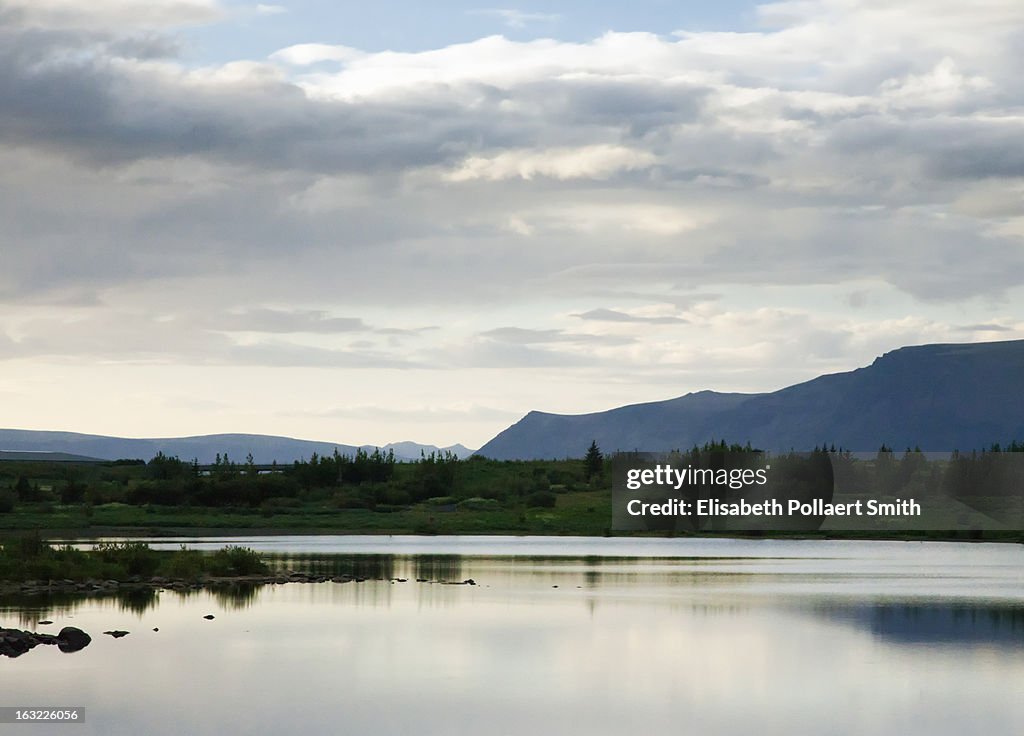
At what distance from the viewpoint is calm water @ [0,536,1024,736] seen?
27250mm

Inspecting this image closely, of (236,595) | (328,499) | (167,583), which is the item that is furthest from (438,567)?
(328,499)

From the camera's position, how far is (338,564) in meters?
70.2

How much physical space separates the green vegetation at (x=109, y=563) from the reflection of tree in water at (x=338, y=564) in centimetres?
355

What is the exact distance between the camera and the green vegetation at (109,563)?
5356 centimetres

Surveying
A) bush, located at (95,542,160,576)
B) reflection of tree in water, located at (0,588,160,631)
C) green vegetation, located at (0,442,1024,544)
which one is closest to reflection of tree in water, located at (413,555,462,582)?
bush, located at (95,542,160,576)

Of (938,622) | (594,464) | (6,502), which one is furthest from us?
(594,464)

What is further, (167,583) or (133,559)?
(133,559)

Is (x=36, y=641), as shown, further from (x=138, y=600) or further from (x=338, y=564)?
(x=338, y=564)

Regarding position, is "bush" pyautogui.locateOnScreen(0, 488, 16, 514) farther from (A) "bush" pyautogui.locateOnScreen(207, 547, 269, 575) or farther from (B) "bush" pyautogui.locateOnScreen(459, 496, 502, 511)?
(A) "bush" pyautogui.locateOnScreen(207, 547, 269, 575)

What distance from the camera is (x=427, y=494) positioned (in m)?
140

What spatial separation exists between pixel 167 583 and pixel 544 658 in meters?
24.9

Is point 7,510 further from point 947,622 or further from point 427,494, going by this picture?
point 947,622

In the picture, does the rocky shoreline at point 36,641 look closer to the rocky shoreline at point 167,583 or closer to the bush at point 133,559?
the rocky shoreline at point 167,583

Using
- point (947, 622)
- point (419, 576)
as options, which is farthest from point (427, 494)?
point (947, 622)
